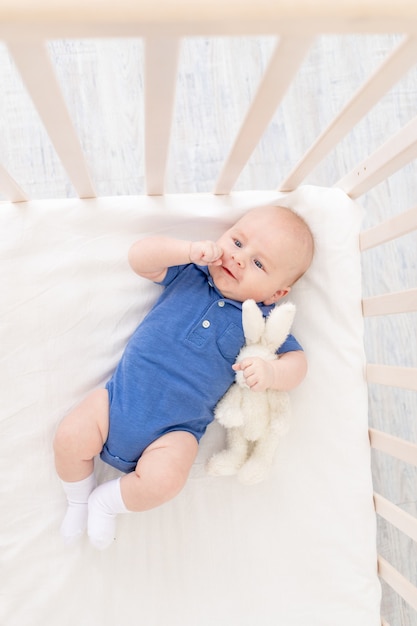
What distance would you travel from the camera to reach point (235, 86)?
4.66ft

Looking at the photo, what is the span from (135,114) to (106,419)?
0.73 metres

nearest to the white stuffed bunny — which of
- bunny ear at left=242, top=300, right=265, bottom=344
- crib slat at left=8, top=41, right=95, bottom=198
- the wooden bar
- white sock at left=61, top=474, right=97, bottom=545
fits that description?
bunny ear at left=242, top=300, right=265, bottom=344

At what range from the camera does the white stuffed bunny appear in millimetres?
1055

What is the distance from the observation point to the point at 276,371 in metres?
1.04

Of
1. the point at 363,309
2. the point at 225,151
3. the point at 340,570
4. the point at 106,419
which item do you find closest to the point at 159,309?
the point at 106,419

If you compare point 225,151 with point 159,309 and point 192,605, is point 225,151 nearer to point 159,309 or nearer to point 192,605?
point 159,309

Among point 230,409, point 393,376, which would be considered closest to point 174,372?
point 230,409

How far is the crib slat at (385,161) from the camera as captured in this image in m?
0.88

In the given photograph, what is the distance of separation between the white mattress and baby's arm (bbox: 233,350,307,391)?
0.07m

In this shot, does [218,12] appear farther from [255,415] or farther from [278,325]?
[255,415]

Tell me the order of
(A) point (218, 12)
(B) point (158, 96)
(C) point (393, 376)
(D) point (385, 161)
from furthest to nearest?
1. (C) point (393, 376)
2. (D) point (385, 161)
3. (B) point (158, 96)
4. (A) point (218, 12)

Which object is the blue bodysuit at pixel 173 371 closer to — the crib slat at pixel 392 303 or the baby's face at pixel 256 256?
the baby's face at pixel 256 256

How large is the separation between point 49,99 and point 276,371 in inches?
23.0

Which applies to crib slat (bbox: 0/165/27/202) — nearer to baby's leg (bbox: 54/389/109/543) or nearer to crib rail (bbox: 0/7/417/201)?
crib rail (bbox: 0/7/417/201)
